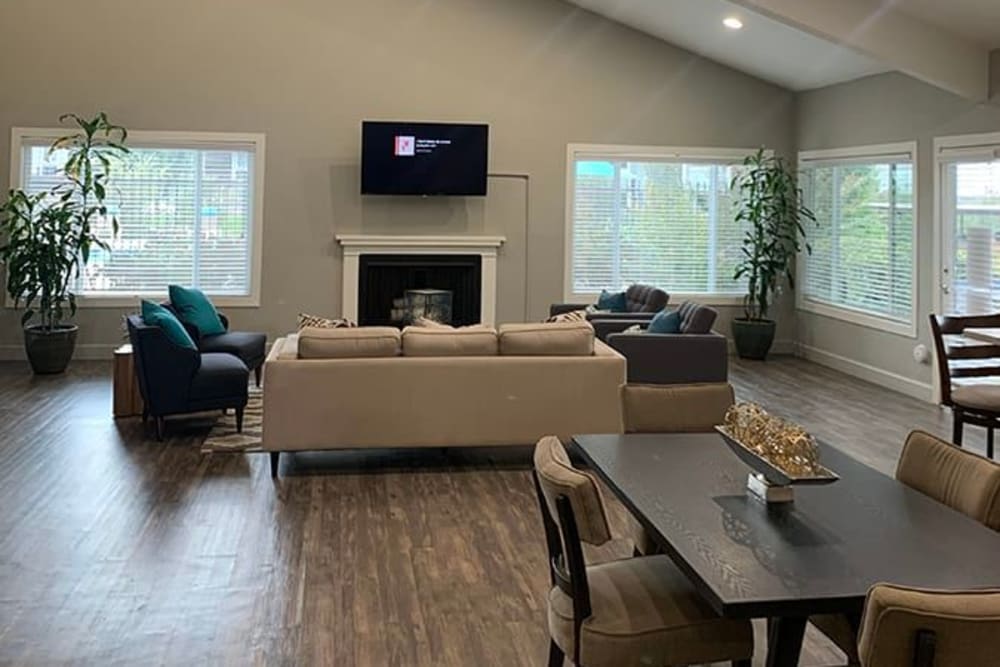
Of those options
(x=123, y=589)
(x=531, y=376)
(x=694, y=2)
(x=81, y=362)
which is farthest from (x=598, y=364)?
(x=81, y=362)

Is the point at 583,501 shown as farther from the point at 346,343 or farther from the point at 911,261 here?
the point at 911,261

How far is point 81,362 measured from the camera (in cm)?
862

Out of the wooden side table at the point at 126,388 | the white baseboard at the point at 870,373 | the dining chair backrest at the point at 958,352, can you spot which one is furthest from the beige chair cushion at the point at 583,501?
the white baseboard at the point at 870,373

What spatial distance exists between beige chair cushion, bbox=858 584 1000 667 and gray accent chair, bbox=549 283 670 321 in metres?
6.14

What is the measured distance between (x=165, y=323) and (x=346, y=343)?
1498 millimetres

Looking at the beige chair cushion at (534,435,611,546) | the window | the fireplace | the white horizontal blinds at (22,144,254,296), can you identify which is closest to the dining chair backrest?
the window

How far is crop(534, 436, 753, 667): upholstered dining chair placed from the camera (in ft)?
7.03

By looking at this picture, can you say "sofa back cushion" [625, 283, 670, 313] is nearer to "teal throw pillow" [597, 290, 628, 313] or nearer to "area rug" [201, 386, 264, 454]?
"teal throw pillow" [597, 290, 628, 313]

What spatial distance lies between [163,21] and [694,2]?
522cm

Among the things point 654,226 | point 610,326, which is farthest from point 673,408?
point 654,226

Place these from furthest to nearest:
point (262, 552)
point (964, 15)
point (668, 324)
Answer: point (668, 324), point (964, 15), point (262, 552)

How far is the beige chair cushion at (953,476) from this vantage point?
2.27m

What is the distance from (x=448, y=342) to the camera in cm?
514

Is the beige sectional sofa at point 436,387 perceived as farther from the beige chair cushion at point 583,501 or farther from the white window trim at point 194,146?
the white window trim at point 194,146
